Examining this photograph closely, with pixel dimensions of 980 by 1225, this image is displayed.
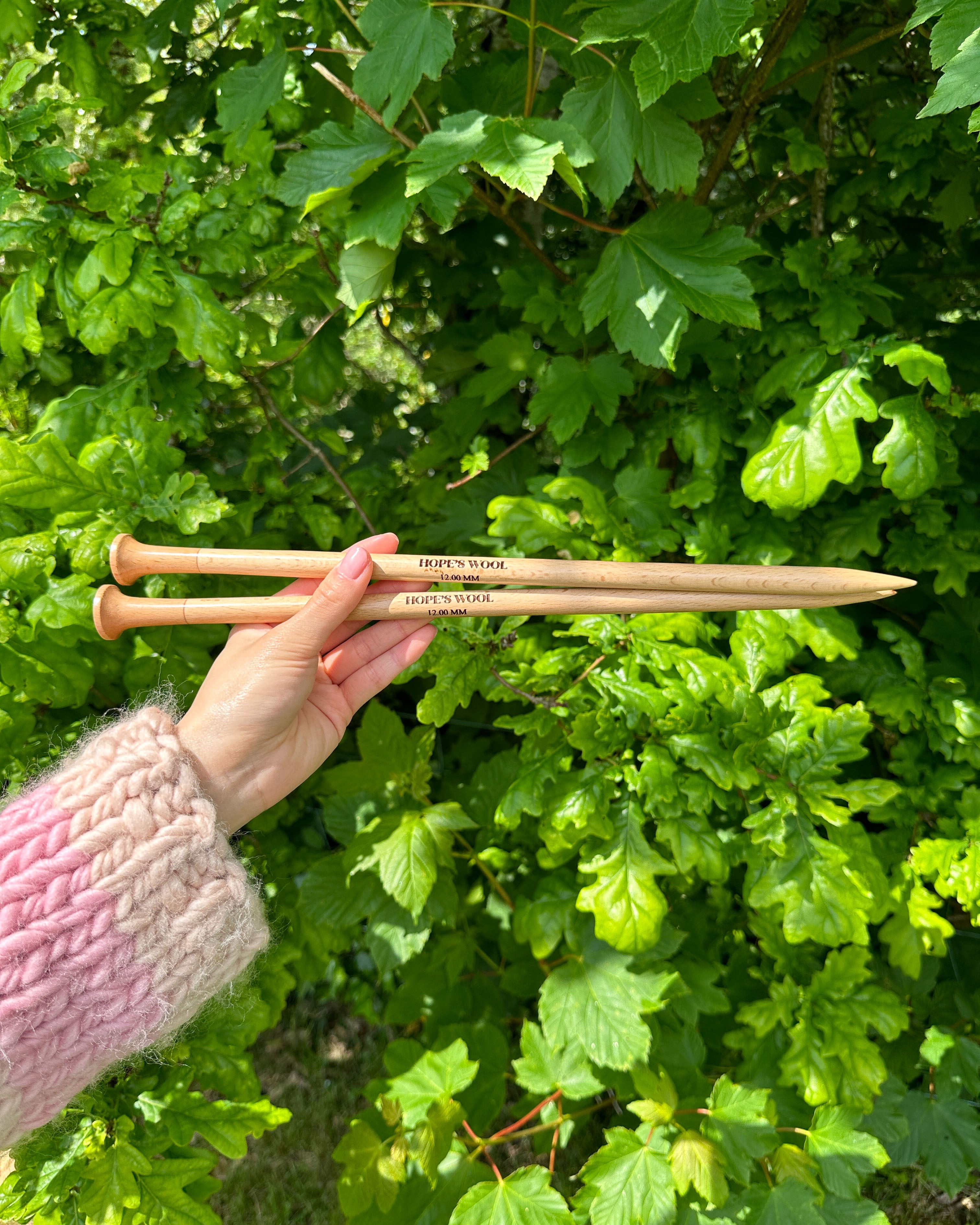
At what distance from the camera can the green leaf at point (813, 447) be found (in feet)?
4.89

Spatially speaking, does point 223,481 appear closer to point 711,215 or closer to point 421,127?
point 421,127

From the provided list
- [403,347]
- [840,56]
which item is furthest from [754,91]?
[403,347]

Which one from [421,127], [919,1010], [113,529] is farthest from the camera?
[919,1010]

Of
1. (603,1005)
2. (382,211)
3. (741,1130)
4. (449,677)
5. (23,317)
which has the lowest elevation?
(741,1130)

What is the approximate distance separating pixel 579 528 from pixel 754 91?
0.89 m

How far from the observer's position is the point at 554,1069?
1720mm

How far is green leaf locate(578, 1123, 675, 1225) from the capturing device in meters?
1.45

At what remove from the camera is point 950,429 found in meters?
1.57

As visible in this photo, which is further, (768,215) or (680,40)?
(768,215)

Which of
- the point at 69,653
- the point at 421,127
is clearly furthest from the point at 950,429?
the point at 69,653

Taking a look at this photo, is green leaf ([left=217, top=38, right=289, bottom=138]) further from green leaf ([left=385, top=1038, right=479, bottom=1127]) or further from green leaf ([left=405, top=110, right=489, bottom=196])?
green leaf ([left=385, top=1038, right=479, bottom=1127])

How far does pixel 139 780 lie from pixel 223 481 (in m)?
0.87

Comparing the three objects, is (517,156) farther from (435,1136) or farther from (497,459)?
(435,1136)

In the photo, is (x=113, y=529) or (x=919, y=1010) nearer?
(x=113, y=529)
